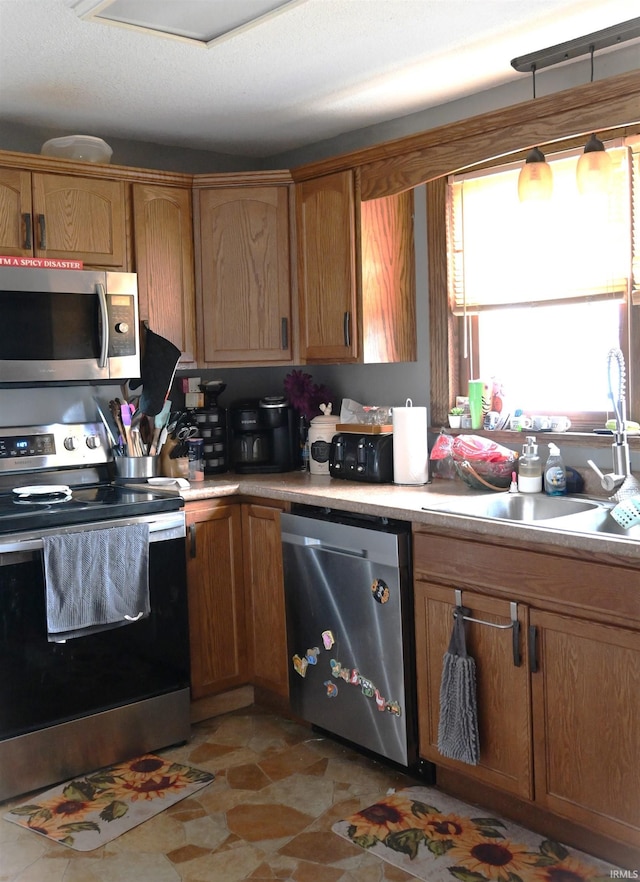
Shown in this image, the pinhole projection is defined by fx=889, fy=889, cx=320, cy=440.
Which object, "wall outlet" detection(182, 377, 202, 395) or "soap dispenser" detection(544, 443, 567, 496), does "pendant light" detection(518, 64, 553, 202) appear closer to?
"soap dispenser" detection(544, 443, 567, 496)

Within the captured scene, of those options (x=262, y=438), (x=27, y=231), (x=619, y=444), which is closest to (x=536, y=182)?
(x=619, y=444)

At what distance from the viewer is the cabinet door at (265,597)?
3.26 metres

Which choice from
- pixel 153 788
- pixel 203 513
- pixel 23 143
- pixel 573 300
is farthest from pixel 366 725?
pixel 23 143

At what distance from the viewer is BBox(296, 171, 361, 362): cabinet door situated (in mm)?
3371

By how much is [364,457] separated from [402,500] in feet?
1.45

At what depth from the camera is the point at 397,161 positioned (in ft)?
10.3

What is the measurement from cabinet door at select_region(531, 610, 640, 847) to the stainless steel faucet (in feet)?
1.75

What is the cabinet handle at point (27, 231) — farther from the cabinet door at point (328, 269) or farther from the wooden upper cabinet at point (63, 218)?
the cabinet door at point (328, 269)

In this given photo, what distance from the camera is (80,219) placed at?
3.32 meters

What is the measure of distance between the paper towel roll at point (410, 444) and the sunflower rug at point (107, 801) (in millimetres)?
1220

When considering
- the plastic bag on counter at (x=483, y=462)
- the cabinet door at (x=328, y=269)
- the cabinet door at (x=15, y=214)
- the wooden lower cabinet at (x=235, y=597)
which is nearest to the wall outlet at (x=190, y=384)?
the cabinet door at (x=328, y=269)

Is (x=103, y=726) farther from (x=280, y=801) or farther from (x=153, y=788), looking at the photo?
(x=280, y=801)

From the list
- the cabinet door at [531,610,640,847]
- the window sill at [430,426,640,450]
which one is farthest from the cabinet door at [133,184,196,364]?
the cabinet door at [531,610,640,847]

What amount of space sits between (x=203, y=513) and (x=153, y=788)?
3.16 ft
